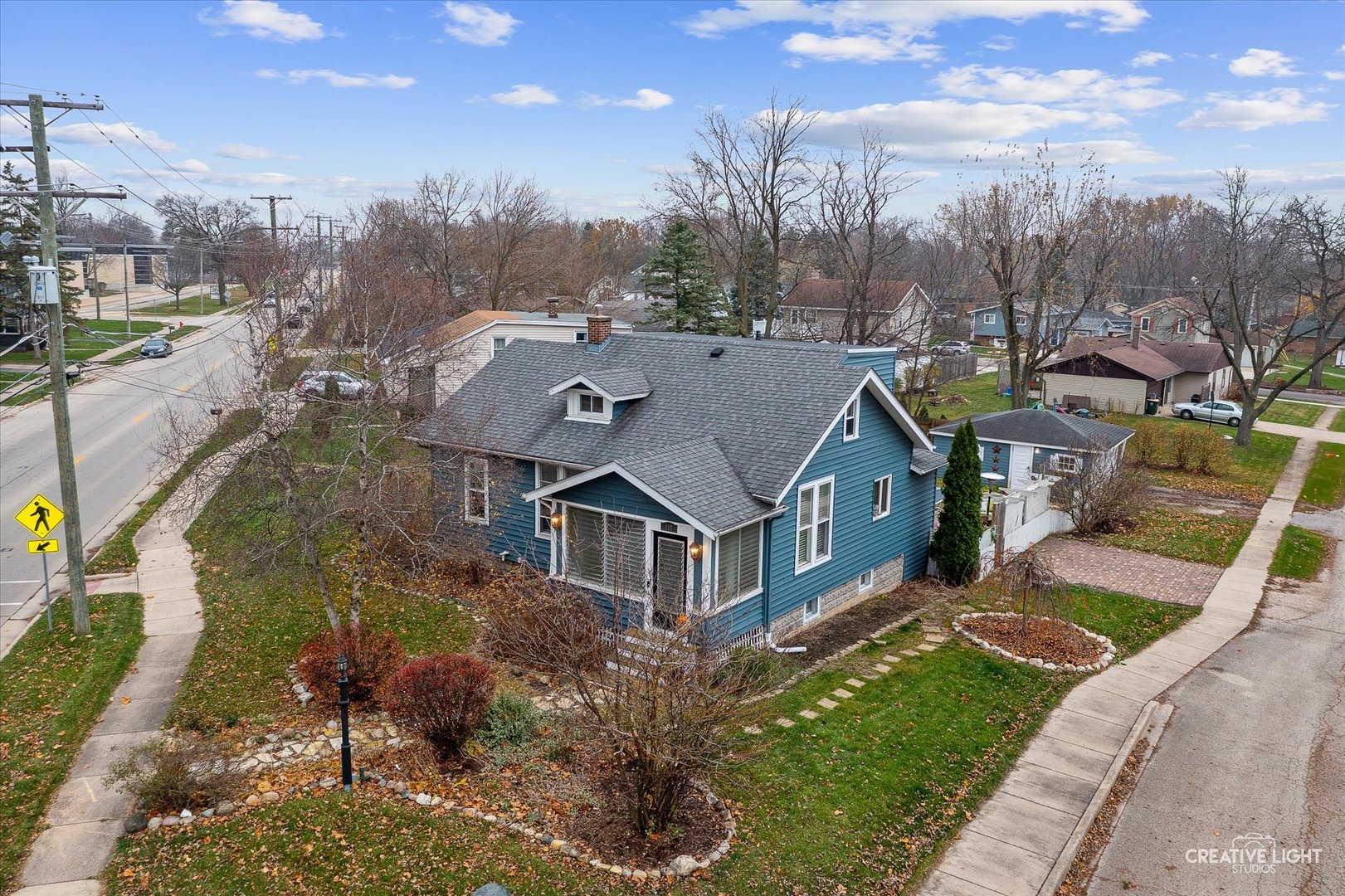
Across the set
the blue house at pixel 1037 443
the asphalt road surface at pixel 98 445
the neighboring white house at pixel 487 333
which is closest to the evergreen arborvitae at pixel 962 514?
the blue house at pixel 1037 443

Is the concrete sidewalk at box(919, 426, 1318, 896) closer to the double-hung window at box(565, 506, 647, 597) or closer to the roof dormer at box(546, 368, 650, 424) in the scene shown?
the double-hung window at box(565, 506, 647, 597)

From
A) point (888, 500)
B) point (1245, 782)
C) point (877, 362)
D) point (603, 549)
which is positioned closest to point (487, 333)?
point (877, 362)

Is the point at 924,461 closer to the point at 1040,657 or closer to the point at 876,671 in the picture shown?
the point at 1040,657

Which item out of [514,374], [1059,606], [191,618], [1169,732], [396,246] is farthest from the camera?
[396,246]

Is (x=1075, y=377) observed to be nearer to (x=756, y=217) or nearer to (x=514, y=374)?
(x=756, y=217)

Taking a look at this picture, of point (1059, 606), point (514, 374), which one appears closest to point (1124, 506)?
point (1059, 606)

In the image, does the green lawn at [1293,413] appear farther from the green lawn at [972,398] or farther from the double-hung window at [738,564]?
the double-hung window at [738,564]

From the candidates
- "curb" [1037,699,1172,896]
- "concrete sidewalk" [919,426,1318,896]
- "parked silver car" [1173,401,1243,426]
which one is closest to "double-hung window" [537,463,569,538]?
"concrete sidewalk" [919,426,1318,896]
